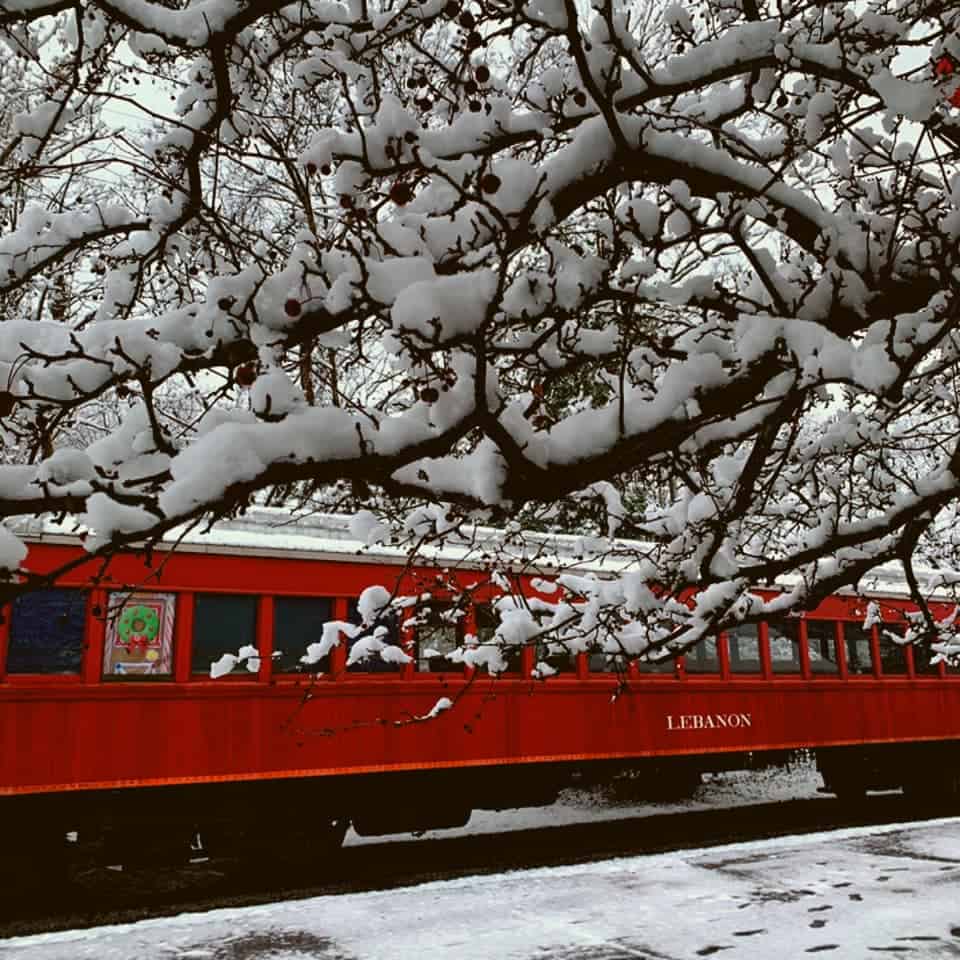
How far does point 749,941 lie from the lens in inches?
207

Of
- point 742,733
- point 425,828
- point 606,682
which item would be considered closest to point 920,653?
point 742,733

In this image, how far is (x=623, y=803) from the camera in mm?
13188

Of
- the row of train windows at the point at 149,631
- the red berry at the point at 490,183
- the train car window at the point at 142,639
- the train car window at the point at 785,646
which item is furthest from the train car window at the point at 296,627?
the red berry at the point at 490,183

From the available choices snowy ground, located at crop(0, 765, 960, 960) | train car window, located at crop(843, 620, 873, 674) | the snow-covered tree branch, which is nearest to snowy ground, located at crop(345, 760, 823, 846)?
train car window, located at crop(843, 620, 873, 674)

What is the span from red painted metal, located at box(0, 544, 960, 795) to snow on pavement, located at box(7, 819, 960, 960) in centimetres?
124

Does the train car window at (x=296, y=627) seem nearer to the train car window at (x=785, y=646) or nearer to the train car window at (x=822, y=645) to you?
the train car window at (x=785, y=646)

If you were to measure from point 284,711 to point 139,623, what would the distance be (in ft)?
4.68

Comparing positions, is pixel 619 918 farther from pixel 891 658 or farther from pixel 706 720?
pixel 891 658

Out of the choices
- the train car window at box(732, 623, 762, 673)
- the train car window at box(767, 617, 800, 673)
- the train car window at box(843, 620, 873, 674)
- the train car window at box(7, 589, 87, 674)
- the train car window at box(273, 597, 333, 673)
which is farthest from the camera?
the train car window at box(843, 620, 873, 674)

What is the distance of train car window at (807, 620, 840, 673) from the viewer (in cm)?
1129

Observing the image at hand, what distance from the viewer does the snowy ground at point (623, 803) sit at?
11430mm

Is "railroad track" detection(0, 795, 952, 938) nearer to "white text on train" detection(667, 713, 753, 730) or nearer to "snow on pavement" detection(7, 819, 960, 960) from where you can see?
"snow on pavement" detection(7, 819, 960, 960)

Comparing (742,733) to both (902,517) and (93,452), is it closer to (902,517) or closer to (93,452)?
(902,517)

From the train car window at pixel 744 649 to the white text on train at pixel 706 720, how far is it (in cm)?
52
